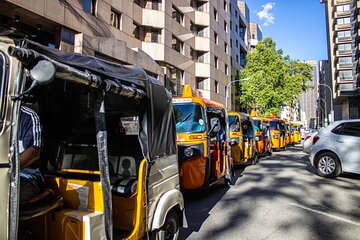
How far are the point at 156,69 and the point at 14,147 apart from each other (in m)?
21.0

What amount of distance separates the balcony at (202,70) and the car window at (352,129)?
2507 centimetres

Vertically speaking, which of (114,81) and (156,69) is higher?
(156,69)

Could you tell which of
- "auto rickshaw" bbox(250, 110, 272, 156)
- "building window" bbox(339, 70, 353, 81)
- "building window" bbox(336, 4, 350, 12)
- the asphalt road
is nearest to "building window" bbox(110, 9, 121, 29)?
"auto rickshaw" bbox(250, 110, 272, 156)

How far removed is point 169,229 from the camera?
3.94 meters

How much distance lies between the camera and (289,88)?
3469 cm

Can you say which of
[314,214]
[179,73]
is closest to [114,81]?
[314,214]

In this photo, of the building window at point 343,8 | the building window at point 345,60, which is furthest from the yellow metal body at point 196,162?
the building window at point 343,8

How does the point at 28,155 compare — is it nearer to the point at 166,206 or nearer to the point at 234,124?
the point at 166,206

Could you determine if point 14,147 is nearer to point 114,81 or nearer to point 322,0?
point 114,81

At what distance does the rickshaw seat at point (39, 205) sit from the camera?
2424 millimetres

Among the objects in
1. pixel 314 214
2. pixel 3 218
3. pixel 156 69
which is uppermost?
pixel 156 69

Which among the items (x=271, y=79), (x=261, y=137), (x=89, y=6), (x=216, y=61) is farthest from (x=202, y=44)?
(x=261, y=137)

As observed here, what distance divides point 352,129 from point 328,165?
1299 millimetres

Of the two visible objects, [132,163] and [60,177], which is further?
[132,163]
